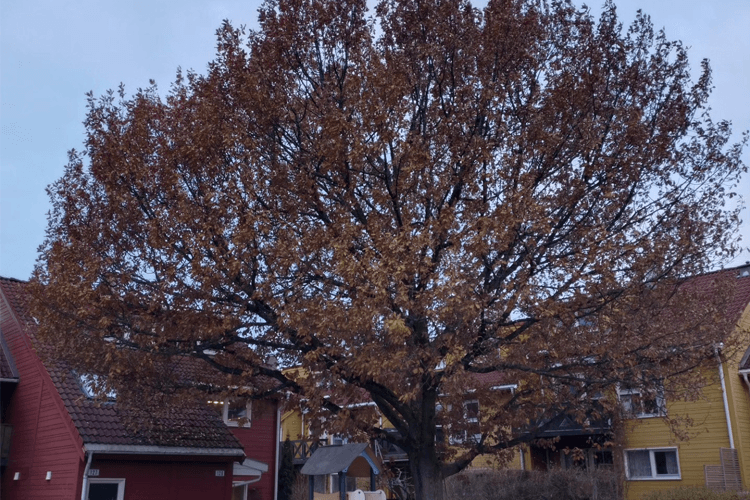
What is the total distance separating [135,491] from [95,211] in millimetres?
8380

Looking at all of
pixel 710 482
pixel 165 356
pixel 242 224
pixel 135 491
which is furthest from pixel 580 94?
pixel 710 482

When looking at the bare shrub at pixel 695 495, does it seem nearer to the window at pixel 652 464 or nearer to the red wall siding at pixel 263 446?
the window at pixel 652 464

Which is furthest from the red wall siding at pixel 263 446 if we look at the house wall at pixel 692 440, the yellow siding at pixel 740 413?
the yellow siding at pixel 740 413

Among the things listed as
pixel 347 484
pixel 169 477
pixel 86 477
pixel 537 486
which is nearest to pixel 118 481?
pixel 86 477

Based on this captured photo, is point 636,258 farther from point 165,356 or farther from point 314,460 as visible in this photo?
point 314,460

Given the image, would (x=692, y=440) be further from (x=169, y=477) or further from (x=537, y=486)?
(x=169, y=477)

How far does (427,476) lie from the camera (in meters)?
12.7

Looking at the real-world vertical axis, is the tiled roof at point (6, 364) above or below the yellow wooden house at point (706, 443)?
above

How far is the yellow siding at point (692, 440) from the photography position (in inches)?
954

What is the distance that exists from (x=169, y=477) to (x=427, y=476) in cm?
895

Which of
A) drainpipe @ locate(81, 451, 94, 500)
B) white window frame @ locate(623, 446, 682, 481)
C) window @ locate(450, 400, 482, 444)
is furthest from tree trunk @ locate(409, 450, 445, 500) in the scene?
white window frame @ locate(623, 446, 682, 481)

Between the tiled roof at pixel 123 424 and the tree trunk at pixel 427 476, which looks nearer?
the tree trunk at pixel 427 476

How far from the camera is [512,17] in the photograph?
40.2ft

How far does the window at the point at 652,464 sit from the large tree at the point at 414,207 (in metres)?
14.6
